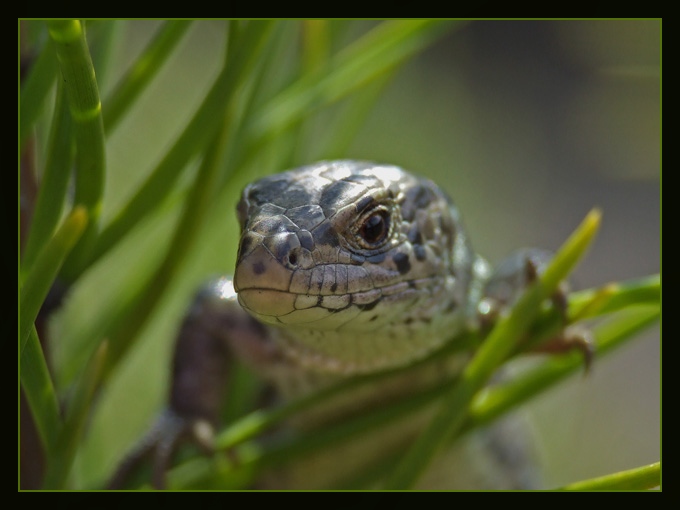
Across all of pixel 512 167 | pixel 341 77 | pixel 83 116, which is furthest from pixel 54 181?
pixel 512 167

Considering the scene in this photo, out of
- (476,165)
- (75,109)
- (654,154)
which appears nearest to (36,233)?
(75,109)

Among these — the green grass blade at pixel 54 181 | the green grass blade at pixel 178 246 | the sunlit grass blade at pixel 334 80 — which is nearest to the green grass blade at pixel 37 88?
the green grass blade at pixel 54 181

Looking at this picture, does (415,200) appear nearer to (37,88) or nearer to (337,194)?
(337,194)

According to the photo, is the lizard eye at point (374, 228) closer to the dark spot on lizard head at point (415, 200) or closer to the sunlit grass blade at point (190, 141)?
the dark spot on lizard head at point (415, 200)

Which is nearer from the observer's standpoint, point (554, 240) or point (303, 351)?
point (303, 351)

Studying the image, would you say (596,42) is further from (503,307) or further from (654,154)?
(503,307)

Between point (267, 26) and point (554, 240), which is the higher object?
point (267, 26)
